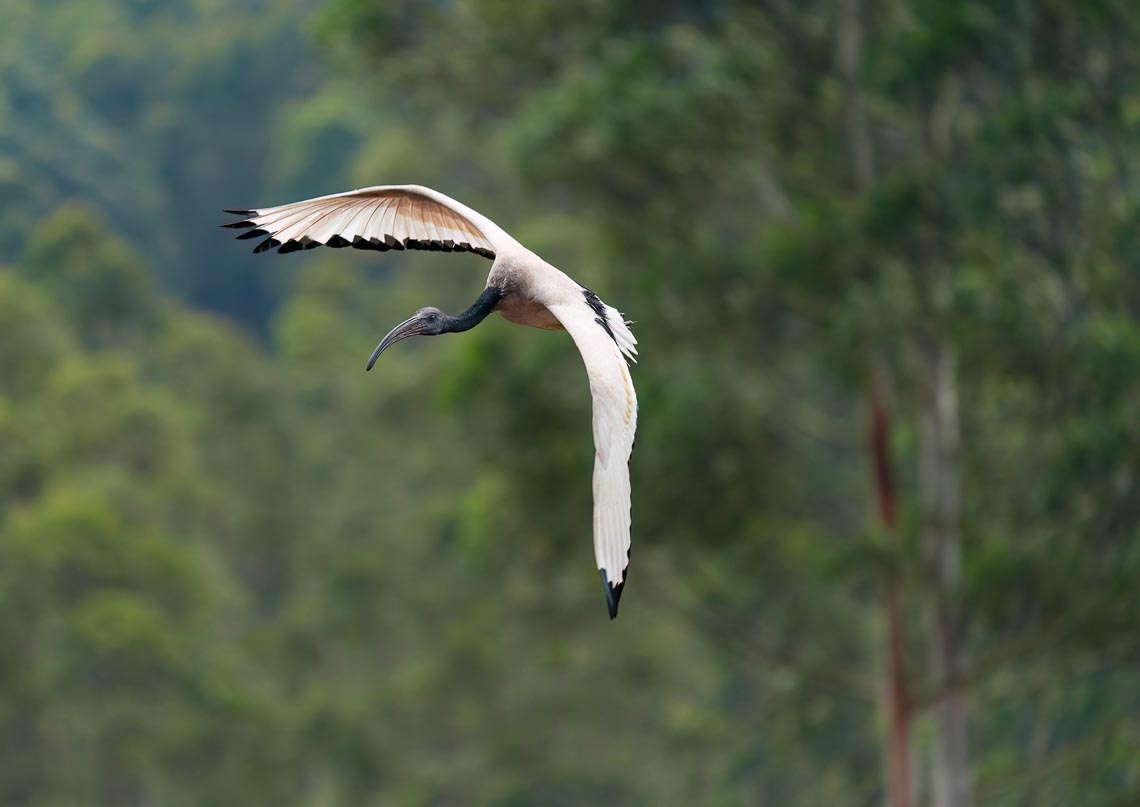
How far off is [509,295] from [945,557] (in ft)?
37.3

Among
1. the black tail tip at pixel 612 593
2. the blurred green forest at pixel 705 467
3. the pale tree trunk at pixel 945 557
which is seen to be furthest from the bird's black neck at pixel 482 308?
the pale tree trunk at pixel 945 557

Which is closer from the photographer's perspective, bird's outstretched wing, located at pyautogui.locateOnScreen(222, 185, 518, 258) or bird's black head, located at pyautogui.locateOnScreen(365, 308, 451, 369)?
bird's black head, located at pyautogui.locateOnScreen(365, 308, 451, 369)

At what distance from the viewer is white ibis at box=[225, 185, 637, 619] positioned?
521 centimetres

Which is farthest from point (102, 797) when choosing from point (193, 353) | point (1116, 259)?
point (1116, 259)

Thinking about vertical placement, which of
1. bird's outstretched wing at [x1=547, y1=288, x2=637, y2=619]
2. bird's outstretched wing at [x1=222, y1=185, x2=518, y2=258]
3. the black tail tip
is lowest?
the black tail tip

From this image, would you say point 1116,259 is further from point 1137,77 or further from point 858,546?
point 858,546

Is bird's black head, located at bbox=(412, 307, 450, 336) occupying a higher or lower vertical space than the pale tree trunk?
higher

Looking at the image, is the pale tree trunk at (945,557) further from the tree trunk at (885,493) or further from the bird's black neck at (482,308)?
the bird's black neck at (482,308)

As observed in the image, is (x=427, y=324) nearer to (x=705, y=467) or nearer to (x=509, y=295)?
(x=509, y=295)

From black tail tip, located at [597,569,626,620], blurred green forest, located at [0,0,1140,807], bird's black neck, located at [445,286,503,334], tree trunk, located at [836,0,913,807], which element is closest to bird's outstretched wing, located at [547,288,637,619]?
black tail tip, located at [597,569,626,620]

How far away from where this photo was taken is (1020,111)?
14625 mm

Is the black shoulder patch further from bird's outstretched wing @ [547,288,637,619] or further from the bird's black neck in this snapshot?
the bird's black neck

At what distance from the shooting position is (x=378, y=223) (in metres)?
6.43

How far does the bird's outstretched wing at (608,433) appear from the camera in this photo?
515 cm
